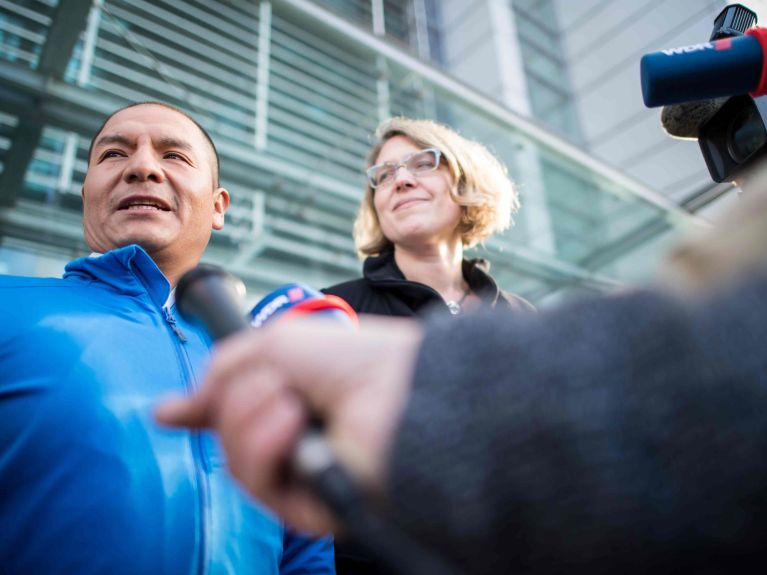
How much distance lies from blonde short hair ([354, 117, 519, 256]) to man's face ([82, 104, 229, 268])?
0.80 m

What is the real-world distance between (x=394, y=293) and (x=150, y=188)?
90 centimetres

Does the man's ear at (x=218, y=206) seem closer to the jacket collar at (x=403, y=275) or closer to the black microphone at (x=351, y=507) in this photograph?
the jacket collar at (x=403, y=275)

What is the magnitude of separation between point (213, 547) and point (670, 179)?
298 inches

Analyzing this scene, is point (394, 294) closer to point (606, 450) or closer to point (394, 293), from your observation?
point (394, 293)

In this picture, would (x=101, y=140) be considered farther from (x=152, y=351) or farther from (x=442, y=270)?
(x=442, y=270)

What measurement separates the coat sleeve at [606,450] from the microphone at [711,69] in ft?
2.19

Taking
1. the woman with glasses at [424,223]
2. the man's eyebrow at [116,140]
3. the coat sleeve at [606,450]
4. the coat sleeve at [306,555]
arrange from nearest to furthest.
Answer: the coat sleeve at [606,450] < the coat sleeve at [306,555] < the man's eyebrow at [116,140] < the woman with glasses at [424,223]

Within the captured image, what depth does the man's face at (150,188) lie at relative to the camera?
150 centimetres

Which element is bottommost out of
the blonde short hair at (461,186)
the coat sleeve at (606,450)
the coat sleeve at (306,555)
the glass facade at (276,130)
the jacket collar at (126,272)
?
the coat sleeve at (306,555)

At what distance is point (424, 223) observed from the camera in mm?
2014

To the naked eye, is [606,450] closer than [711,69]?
Yes

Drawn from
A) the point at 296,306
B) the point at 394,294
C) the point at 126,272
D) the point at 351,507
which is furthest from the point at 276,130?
the point at 351,507

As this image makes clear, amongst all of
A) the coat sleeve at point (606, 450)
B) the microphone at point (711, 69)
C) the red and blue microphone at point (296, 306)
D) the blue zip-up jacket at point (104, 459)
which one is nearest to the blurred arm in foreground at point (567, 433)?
the coat sleeve at point (606, 450)

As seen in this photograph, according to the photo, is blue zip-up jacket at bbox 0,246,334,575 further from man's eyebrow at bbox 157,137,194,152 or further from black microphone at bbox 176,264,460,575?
black microphone at bbox 176,264,460,575
